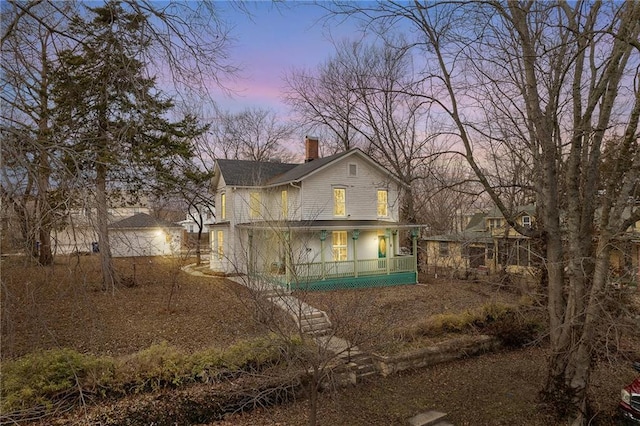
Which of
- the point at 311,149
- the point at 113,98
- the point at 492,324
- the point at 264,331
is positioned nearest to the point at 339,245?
the point at 311,149

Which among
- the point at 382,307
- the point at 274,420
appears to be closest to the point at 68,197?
the point at 274,420

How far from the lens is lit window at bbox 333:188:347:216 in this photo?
63.8ft

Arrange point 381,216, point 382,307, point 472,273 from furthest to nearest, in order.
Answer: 1. point 472,273
2. point 381,216
3. point 382,307

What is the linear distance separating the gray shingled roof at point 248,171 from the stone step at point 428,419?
15.0 m

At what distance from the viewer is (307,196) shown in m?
18.5

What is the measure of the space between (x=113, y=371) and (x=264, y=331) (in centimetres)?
292

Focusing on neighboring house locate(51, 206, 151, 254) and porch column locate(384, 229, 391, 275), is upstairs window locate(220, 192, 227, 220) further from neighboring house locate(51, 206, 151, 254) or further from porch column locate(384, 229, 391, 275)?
neighboring house locate(51, 206, 151, 254)

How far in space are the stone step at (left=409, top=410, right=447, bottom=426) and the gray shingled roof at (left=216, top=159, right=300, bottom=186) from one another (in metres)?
15.0

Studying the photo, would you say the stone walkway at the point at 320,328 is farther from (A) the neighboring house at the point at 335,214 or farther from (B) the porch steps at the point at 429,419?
(A) the neighboring house at the point at 335,214

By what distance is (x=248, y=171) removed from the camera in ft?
72.1

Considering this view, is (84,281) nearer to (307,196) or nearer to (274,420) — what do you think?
(274,420)

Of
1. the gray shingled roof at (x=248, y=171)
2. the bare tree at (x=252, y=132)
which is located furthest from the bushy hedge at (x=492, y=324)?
the bare tree at (x=252, y=132)

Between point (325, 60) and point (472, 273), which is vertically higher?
point (325, 60)

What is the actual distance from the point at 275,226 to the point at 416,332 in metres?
5.29
